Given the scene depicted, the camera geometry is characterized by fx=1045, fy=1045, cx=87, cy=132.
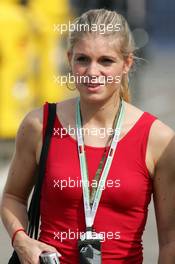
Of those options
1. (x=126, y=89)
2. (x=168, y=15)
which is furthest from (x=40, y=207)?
(x=168, y=15)

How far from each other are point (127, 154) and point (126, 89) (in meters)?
0.34

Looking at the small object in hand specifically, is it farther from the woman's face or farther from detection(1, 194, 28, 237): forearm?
the woman's face

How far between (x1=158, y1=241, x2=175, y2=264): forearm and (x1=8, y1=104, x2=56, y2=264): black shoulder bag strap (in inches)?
18.7

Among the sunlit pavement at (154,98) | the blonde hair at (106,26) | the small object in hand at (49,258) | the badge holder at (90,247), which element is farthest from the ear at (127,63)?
the sunlit pavement at (154,98)

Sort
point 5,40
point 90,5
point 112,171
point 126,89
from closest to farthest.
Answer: point 112,171, point 126,89, point 5,40, point 90,5

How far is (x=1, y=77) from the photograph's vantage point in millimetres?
10328

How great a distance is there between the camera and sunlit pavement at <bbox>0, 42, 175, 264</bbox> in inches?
291

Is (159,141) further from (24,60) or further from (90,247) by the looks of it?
(24,60)

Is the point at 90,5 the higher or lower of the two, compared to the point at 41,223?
higher

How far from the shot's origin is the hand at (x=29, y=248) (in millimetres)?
3641

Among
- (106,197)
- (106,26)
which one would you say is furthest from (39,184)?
(106,26)

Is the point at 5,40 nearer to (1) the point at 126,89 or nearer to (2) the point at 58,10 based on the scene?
(2) the point at 58,10

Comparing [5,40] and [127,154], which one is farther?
Answer: [5,40]

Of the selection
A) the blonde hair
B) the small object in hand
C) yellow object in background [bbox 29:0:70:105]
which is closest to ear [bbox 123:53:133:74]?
the blonde hair
